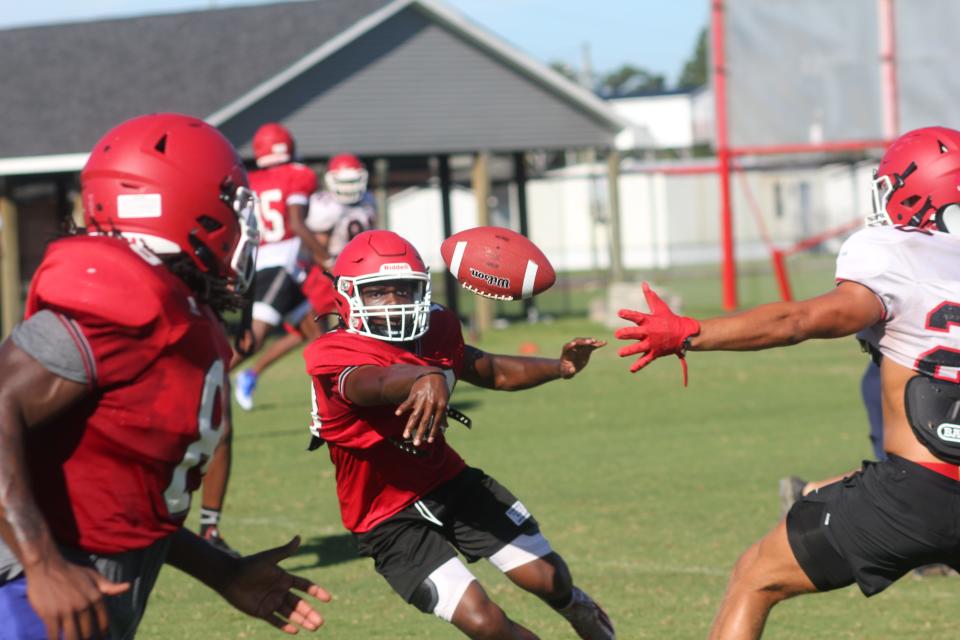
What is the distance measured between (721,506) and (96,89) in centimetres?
1802

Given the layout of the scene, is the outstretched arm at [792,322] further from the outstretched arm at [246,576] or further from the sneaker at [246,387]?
the sneaker at [246,387]

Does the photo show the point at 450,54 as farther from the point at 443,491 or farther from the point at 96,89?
the point at 443,491

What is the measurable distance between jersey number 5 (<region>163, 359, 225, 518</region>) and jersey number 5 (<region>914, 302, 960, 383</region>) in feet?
7.33

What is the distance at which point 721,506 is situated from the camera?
27.9ft

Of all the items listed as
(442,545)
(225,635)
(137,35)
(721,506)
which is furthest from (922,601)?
(137,35)

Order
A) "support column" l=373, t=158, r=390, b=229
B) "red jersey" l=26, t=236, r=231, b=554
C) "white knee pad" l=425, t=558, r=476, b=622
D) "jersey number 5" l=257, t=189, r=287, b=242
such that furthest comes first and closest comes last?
"support column" l=373, t=158, r=390, b=229 → "jersey number 5" l=257, t=189, r=287, b=242 → "white knee pad" l=425, t=558, r=476, b=622 → "red jersey" l=26, t=236, r=231, b=554

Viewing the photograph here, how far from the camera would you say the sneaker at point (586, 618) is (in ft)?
16.9

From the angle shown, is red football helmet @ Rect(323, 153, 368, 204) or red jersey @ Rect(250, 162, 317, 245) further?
red football helmet @ Rect(323, 153, 368, 204)

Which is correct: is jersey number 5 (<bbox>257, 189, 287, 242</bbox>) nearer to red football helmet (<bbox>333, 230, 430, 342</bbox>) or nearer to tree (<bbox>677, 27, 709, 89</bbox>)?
red football helmet (<bbox>333, 230, 430, 342</bbox>)

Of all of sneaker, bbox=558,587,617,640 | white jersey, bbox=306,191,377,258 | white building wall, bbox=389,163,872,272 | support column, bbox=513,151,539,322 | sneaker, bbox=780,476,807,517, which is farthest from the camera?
white building wall, bbox=389,163,872,272

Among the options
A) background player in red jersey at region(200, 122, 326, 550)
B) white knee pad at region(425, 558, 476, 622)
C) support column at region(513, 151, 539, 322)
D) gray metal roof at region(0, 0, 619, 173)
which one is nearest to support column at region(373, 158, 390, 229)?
support column at region(513, 151, 539, 322)

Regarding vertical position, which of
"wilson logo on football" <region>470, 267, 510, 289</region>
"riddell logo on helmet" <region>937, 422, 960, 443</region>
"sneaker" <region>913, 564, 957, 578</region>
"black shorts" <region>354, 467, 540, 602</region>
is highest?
"wilson logo on football" <region>470, 267, 510, 289</region>

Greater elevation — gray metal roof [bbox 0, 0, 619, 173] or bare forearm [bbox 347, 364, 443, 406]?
gray metal roof [bbox 0, 0, 619, 173]

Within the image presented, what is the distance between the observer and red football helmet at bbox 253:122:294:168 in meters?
11.2
